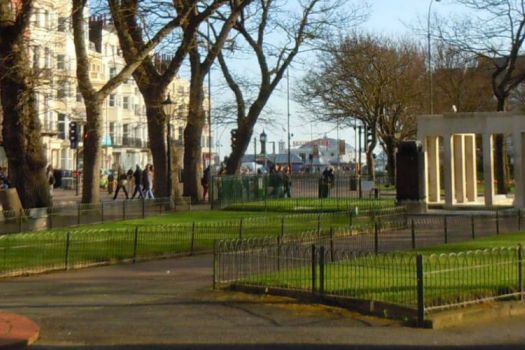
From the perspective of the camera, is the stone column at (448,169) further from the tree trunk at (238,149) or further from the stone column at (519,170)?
the tree trunk at (238,149)

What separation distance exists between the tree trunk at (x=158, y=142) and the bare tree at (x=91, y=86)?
4848mm

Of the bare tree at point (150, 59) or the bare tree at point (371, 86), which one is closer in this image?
the bare tree at point (150, 59)

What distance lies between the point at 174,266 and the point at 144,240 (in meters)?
2.76

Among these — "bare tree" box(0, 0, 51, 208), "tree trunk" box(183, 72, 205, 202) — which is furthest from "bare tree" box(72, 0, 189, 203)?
"tree trunk" box(183, 72, 205, 202)

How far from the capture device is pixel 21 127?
24.1 m

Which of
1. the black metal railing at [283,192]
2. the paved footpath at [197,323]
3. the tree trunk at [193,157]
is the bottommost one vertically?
the paved footpath at [197,323]

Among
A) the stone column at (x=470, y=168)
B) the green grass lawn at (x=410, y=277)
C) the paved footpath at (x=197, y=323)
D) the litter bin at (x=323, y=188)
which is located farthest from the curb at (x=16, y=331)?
the stone column at (x=470, y=168)

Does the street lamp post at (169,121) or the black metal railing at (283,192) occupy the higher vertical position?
the street lamp post at (169,121)

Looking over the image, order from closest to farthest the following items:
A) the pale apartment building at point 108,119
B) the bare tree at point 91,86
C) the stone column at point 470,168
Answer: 1. the bare tree at point 91,86
2. the stone column at point 470,168
3. the pale apartment building at point 108,119

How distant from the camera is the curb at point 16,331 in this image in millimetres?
9656

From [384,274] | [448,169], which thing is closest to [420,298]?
[384,274]

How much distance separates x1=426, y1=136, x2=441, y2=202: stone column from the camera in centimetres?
3709

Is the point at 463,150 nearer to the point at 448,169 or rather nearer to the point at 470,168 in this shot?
the point at 470,168

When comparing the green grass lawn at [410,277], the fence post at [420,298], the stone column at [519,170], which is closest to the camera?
the fence post at [420,298]
